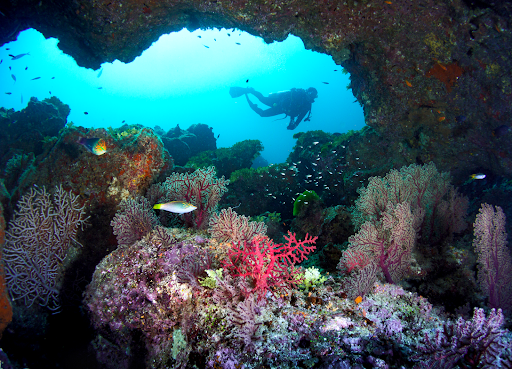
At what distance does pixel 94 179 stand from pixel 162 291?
323 cm

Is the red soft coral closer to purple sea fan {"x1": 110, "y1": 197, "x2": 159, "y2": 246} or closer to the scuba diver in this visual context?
purple sea fan {"x1": 110, "y1": 197, "x2": 159, "y2": 246}

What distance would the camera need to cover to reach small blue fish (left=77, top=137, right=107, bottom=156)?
13.3ft

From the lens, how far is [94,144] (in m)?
4.04

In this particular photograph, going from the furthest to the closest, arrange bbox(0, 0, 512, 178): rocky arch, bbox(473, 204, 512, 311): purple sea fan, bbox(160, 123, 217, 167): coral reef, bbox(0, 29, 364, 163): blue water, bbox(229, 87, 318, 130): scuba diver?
bbox(0, 29, 364, 163): blue water → bbox(229, 87, 318, 130): scuba diver → bbox(160, 123, 217, 167): coral reef → bbox(0, 0, 512, 178): rocky arch → bbox(473, 204, 512, 311): purple sea fan

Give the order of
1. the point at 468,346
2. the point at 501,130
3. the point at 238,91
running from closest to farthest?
the point at 468,346, the point at 501,130, the point at 238,91

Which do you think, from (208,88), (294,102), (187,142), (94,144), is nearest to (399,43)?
(94,144)

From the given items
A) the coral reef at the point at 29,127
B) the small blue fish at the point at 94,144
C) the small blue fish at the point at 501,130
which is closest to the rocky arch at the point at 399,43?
the small blue fish at the point at 501,130

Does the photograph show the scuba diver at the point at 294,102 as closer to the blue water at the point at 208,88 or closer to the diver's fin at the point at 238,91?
the diver's fin at the point at 238,91

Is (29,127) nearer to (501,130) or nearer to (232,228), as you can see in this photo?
(232,228)

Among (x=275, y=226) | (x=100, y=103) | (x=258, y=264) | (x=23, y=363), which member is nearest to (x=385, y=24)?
(x=275, y=226)

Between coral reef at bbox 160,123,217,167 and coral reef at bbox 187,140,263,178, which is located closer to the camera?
coral reef at bbox 187,140,263,178

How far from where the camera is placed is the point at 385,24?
6164 mm

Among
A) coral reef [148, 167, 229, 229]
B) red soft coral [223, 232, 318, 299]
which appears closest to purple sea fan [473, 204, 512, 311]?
red soft coral [223, 232, 318, 299]

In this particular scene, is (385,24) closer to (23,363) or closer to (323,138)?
(323,138)
